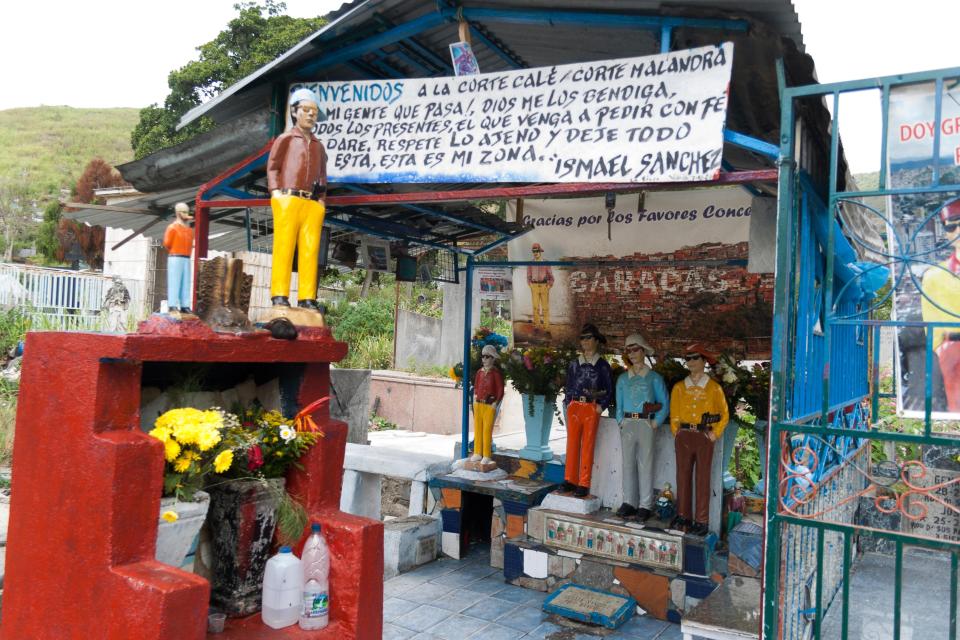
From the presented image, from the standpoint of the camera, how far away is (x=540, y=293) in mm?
8445

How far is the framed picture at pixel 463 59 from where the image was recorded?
4754 millimetres

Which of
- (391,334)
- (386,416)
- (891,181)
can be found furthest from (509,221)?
A: (391,334)

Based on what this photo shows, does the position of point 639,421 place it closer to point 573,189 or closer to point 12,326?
point 573,189

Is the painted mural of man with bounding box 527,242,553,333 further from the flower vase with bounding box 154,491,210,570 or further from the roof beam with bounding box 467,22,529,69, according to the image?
the flower vase with bounding box 154,491,210,570

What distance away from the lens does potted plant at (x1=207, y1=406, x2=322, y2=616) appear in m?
3.63

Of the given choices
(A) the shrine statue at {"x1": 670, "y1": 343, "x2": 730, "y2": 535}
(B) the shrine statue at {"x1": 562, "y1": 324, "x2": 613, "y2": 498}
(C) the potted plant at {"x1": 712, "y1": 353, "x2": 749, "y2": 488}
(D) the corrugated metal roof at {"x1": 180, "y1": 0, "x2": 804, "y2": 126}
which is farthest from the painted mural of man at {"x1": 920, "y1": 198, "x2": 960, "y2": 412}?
(B) the shrine statue at {"x1": 562, "y1": 324, "x2": 613, "y2": 498}

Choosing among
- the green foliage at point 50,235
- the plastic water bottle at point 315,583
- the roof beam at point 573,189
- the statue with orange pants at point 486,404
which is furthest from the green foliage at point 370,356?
the green foliage at point 50,235

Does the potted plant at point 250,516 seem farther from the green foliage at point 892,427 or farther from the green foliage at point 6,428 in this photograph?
the green foliage at point 6,428

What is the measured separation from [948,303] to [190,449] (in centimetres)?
362

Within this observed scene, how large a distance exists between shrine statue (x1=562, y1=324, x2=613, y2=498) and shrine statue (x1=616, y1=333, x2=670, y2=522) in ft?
0.68

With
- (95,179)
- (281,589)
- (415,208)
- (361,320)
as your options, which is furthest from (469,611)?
(95,179)

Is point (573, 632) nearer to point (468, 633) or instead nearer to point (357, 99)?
point (468, 633)

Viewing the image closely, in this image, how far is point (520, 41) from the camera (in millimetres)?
5250

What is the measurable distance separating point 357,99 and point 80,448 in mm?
3190
